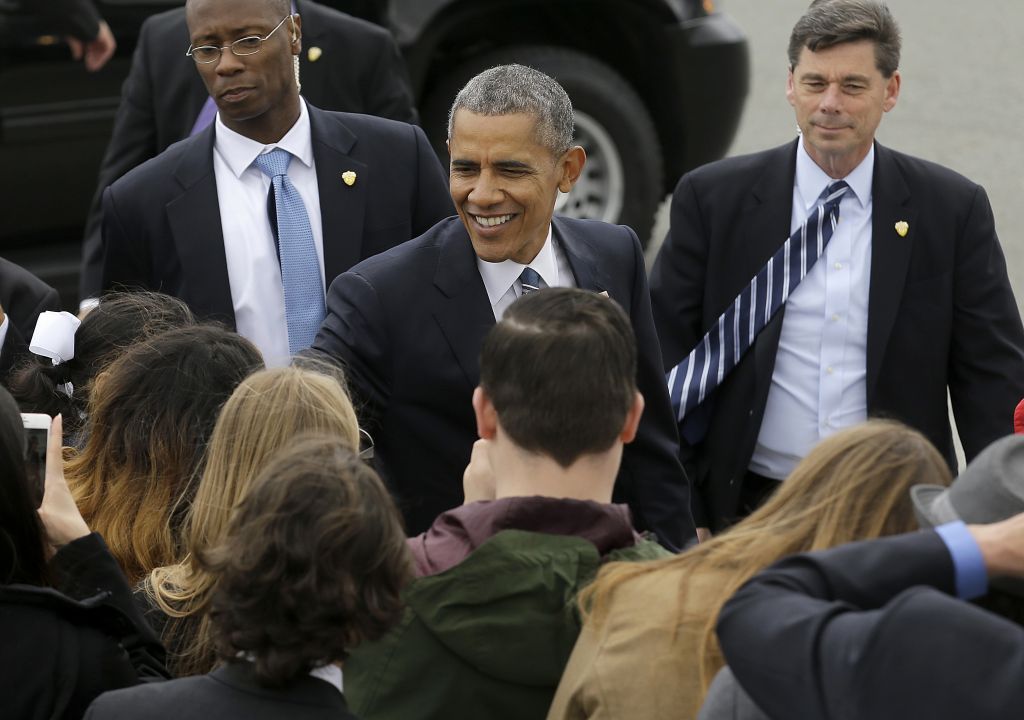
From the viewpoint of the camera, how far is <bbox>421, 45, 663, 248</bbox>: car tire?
7.09m

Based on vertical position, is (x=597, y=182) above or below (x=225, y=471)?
below

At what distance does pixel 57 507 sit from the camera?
2.78 metres

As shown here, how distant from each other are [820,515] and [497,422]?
59 cm

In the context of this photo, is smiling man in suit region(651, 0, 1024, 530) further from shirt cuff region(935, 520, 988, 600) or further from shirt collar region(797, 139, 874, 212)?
shirt cuff region(935, 520, 988, 600)

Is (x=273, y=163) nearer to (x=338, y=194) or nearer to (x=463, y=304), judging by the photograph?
(x=338, y=194)

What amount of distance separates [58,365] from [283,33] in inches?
47.6

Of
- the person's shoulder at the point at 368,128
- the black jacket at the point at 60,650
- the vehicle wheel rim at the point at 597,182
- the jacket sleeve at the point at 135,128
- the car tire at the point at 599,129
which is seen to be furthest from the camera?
the vehicle wheel rim at the point at 597,182

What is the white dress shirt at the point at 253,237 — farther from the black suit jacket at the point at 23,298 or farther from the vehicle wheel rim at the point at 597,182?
the vehicle wheel rim at the point at 597,182

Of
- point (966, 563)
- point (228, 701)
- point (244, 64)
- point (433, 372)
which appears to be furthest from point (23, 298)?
point (966, 563)

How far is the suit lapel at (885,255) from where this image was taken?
4.21 meters

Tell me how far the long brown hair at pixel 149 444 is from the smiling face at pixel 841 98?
1793 mm

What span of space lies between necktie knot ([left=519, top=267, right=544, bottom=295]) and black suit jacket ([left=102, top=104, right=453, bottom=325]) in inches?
29.3

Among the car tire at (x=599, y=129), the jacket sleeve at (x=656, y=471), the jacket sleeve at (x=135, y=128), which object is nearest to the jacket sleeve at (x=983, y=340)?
the jacket sleeve at (x=656, y=471)

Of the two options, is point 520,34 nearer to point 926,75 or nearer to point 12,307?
point 12,307
